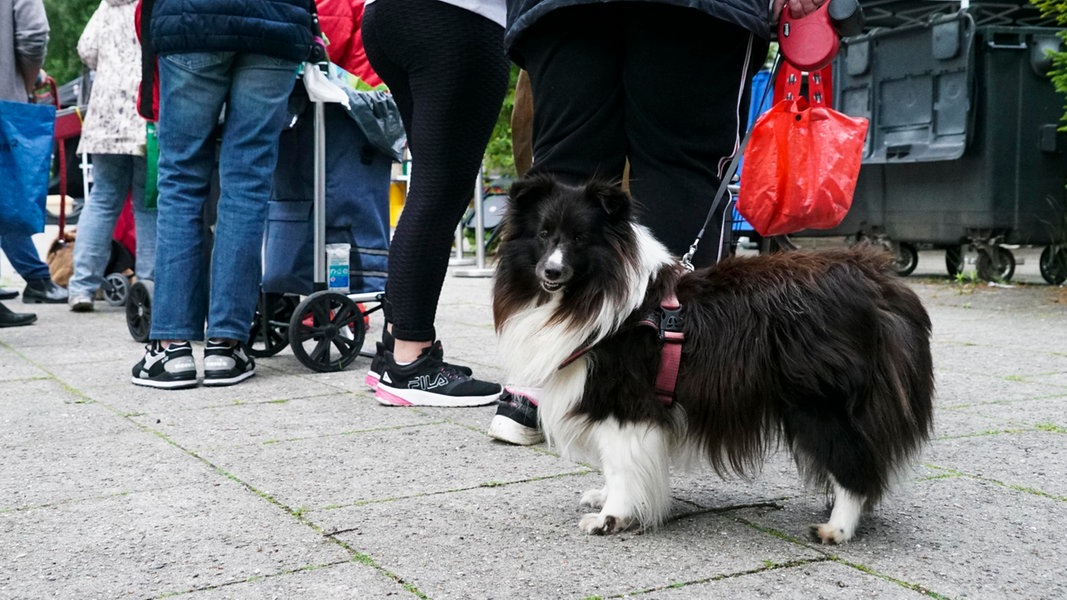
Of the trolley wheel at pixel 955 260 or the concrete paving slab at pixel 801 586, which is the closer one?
the concrete paving slab at pixel 801 586

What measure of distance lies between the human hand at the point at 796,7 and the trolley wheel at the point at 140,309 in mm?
3984

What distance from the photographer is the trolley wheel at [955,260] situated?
395 inches

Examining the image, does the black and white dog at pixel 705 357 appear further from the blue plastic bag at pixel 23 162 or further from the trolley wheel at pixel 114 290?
the trolley wheel at pixel 114 290

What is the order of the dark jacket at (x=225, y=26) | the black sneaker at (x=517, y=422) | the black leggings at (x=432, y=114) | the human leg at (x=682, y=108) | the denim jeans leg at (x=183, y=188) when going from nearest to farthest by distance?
the human leg at (x=682, y=108), the black sneaker at (x=517, y=422), the black leggings at (x=432, y=114), the dark jacket at (x=225, y=26), the denim jeans leg at (x=183, y=188)

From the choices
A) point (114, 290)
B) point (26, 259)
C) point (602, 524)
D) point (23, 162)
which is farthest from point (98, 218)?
point (602, 524)

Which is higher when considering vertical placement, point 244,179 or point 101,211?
point 244,179

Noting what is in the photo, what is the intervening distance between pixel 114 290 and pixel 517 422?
5606 millimetres

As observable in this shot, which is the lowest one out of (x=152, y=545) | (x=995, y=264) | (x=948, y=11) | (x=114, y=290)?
(x=152, y=545)

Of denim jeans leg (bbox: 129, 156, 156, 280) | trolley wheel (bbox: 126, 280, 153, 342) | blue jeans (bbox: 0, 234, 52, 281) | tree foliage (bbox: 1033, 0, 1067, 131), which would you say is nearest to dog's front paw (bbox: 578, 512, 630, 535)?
trolley wheel (bbox: 126, 280, 153, 342)

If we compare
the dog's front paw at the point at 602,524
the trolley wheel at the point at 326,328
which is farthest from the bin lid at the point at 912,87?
the dog's front paw at the point at 602,524

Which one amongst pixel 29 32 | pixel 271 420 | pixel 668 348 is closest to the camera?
pixel 668 348

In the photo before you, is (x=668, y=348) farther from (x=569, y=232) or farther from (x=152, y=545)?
(x=152, y=545)

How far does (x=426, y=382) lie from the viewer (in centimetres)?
450

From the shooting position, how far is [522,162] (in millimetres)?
6672
